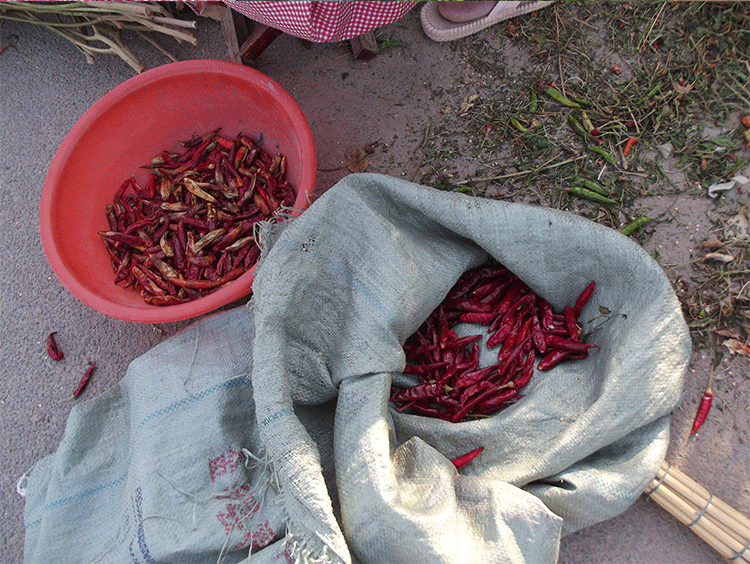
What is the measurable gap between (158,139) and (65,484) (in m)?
1.73

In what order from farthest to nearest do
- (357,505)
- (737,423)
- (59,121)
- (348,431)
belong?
(59,121), (737,423), (348,431), (357,505)

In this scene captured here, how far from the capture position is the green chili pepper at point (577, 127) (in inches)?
112

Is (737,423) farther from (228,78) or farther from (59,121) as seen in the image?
(59,121)

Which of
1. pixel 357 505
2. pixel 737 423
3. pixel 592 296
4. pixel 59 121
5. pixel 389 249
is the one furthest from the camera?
pixel 59 121

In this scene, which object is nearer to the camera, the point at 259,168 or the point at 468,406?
the point at 468,406

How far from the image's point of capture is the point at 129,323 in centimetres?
282

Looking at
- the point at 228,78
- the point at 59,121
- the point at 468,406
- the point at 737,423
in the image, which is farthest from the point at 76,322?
the point at 737,423

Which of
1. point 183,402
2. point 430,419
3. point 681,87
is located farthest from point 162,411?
point 681,87

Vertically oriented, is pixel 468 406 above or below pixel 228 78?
below

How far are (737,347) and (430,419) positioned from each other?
5.30 ft

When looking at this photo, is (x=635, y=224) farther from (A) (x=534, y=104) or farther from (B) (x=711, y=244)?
(A) (x=534, y=104)

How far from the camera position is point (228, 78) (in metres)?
2.52

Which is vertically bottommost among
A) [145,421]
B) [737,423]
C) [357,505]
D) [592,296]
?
[145,421]

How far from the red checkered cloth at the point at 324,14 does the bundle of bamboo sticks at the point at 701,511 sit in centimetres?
235
